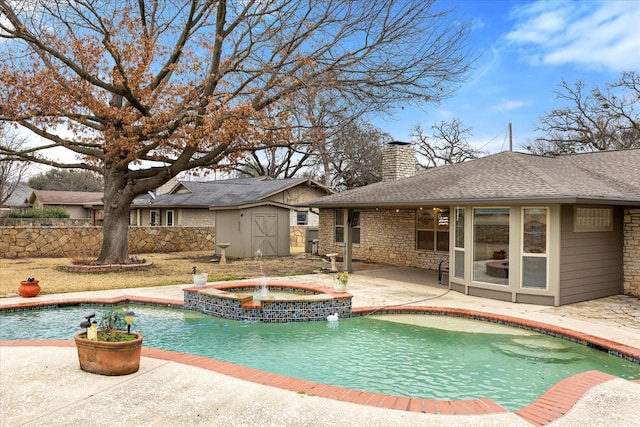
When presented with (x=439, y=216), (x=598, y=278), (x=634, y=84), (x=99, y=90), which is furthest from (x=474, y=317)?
(x=634, y=84)

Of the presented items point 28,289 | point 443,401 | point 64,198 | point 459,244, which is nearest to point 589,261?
point 459,244

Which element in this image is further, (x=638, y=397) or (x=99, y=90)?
(x=99, y=90)

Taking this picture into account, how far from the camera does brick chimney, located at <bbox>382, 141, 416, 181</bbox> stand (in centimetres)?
1567

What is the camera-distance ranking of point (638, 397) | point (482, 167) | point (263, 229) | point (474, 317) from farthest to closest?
point (263, 229) → point (482, 167) → point (474, 317) → point (638, 397)

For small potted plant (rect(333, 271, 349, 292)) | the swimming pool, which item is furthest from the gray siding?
small potted plant (rect(333, 271, 349, 292))

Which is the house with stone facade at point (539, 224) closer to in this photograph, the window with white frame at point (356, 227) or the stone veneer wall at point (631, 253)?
the stone veneer wall at point (631, 253)

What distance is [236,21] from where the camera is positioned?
12.6 metres

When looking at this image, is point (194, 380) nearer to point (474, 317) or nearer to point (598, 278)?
point (474, 317)

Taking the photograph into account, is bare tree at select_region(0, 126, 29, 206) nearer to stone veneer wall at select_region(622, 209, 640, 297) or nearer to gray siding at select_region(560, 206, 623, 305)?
gray siding at select_region(560, 206, 623, 305)

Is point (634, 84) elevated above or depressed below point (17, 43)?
above

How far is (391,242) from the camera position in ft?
49.7

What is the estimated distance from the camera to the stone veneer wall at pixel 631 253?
31.5ft

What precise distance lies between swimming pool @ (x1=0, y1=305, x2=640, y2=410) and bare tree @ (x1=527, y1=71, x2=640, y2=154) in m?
23.4

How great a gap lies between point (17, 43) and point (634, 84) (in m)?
29.7
